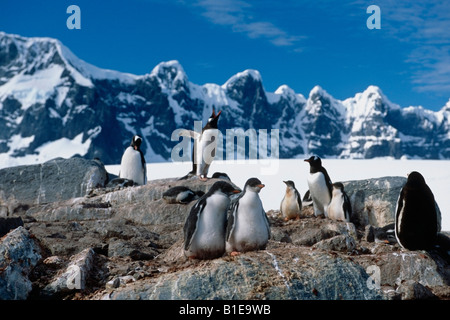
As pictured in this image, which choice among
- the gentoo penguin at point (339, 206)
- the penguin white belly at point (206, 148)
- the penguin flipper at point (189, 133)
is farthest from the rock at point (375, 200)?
the penguin flipper at point (189, 133)

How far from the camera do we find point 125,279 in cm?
538

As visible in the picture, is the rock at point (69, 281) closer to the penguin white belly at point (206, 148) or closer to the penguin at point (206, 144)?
the penguin at point (206, 144)

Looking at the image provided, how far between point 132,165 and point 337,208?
6555mm

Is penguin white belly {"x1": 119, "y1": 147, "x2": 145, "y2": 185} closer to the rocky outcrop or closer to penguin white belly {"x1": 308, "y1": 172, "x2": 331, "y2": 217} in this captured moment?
the rocky outcrop

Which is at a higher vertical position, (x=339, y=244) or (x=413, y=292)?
(x=339, y=244)

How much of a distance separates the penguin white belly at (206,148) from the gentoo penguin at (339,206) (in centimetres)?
361

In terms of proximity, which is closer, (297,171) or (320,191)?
(320,191)

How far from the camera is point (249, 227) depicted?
575 cm

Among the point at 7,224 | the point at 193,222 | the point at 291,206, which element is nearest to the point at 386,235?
the point at 291,206

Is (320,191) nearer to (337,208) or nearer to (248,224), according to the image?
(337,208)

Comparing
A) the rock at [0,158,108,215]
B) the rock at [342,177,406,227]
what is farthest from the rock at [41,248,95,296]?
the rock at [0,158,108,215]

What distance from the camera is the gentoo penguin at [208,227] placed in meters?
5.82
